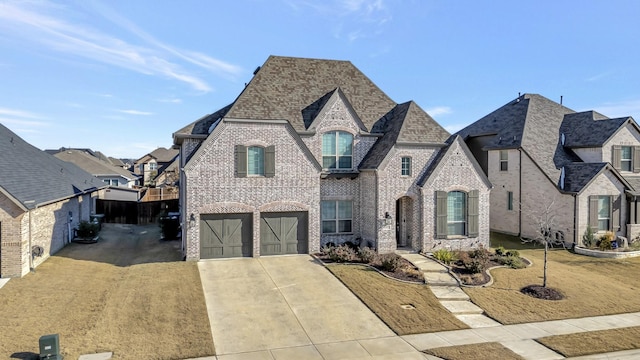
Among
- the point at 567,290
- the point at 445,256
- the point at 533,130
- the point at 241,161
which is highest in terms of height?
the point at 533,130

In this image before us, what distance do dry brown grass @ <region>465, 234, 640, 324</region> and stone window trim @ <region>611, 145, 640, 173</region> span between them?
24.1 feet

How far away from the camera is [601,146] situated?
82.5ft

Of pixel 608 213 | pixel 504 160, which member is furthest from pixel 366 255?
pixel 608 213

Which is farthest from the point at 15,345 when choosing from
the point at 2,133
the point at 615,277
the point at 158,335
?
the point at 615,277

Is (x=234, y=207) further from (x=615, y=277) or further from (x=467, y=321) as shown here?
(x=615, y=277)

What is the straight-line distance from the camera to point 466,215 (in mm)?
21656

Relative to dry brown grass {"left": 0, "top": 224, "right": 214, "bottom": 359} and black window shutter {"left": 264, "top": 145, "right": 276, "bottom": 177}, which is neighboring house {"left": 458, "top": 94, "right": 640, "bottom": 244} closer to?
black window shutter {"left": 264, "top": 145, "right": 276, "bottom": 177}

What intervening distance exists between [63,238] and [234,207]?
10517 millimetres

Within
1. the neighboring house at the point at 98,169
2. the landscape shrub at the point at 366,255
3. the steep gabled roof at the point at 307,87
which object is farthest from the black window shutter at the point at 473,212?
the neighboring house at the point at 98,169

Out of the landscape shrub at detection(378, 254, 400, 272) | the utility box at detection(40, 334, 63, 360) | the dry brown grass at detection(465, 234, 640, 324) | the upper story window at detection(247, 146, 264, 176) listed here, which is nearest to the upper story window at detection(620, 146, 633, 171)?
the dry brown grass at detection(465, 234, 640, 324)

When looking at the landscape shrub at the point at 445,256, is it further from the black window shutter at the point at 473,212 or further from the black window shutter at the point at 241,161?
the black window shutter at the point at 241,161

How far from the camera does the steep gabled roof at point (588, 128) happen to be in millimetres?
25578

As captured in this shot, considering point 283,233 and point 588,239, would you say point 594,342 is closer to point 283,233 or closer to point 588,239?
point 283,233

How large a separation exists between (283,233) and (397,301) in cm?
A: 751
